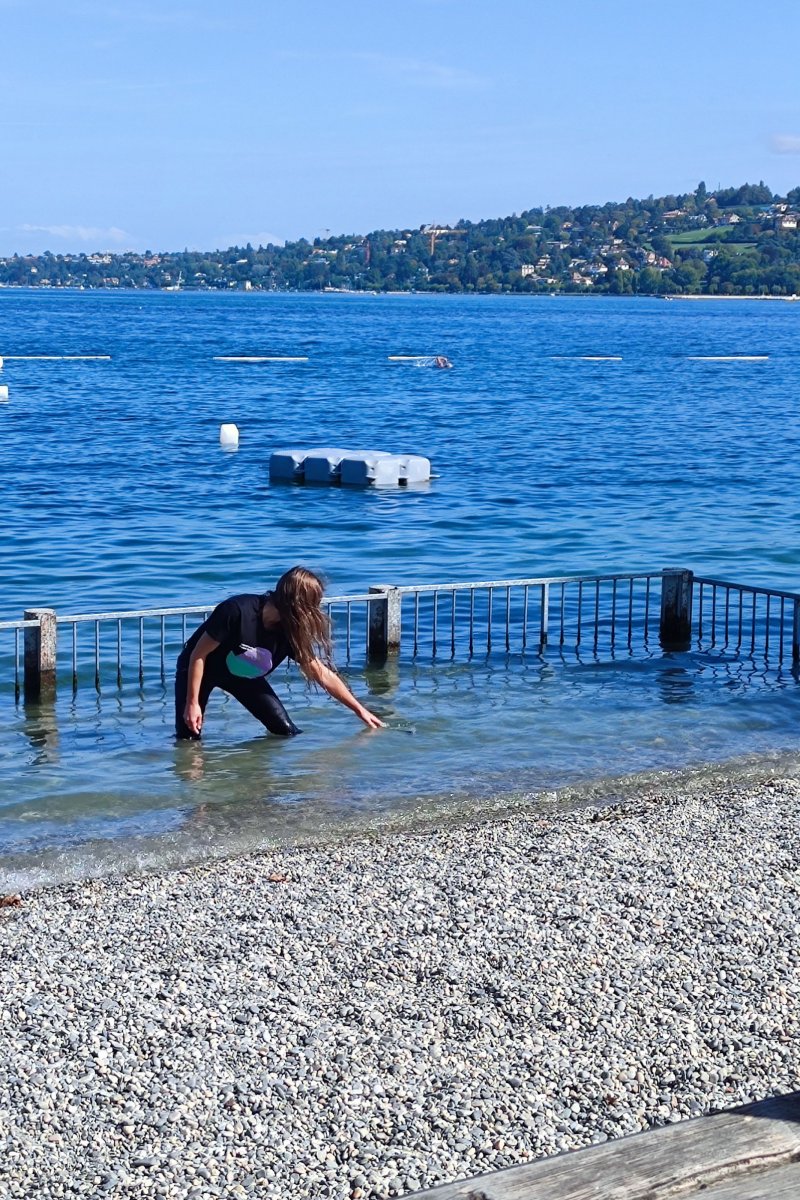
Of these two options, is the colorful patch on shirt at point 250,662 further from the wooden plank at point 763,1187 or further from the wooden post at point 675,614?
the wooden plank at point 763,1187

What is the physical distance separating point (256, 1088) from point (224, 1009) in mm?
818

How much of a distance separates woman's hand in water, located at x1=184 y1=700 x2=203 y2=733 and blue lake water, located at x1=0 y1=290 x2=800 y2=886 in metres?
0.31

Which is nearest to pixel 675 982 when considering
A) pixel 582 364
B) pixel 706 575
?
pixel 706 575

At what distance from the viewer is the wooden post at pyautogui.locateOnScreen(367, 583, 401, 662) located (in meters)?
15.9

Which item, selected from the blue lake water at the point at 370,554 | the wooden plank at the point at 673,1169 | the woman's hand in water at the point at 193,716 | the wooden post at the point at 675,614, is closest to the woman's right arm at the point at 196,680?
the woman's hand in water at the point at 193,716

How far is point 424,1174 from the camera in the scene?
5.39 metres

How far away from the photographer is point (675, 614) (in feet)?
57.1

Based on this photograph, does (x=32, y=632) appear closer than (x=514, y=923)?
No

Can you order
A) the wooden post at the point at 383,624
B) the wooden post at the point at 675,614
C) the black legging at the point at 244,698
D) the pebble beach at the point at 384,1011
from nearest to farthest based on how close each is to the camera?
the pebble beach at the point at 384,1011 < the black legging at the point at 244,698 < the wooden post at the point at 383,624 < the wooden post at the point at 675,614

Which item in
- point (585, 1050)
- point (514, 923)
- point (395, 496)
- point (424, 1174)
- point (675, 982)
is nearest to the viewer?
point (424, 1174)

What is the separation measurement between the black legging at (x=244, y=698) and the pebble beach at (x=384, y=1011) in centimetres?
265

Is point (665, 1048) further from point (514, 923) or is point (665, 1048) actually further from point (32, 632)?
point (32, 632)

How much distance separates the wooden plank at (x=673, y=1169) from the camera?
3990 mm

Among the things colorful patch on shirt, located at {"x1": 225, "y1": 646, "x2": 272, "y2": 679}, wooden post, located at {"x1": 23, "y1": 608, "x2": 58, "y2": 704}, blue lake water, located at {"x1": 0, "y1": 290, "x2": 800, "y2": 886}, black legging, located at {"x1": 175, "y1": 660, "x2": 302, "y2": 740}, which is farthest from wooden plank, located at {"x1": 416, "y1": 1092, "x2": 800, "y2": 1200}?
wooden post, located at {"x1": 23, "y1": 608, "x2": 58, "y2": 704}
